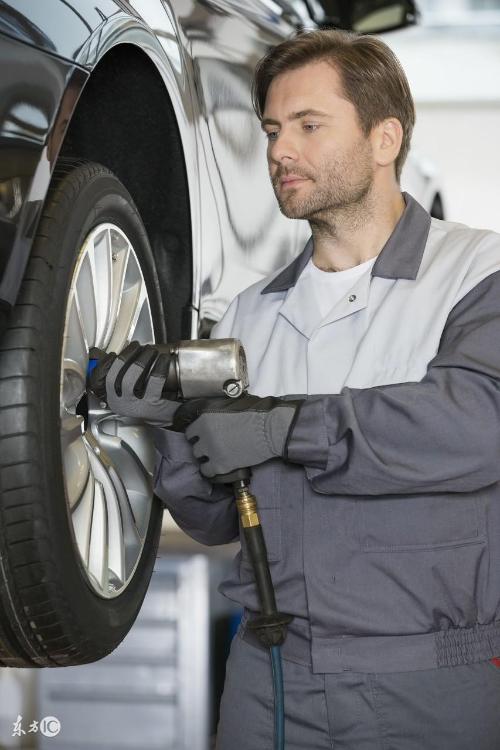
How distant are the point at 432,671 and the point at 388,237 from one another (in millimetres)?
635

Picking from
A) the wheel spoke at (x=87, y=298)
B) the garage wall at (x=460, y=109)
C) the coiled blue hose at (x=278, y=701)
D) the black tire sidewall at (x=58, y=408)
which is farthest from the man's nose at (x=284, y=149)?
the garage wall at (x=460, y=109)

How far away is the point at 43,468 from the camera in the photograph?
1168 mm

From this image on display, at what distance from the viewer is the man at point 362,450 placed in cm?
131

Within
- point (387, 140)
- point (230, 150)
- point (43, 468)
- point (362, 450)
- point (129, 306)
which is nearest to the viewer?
point (43, 468)

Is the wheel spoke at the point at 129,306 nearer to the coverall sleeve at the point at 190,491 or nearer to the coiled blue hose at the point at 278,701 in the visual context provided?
the coverall sleeve at the point at 190,491

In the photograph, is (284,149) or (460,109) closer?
(284,149)

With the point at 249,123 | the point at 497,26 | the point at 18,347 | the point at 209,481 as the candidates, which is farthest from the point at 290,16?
the point at 497,26

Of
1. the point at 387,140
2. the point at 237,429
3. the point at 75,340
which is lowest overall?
the point at 237,429

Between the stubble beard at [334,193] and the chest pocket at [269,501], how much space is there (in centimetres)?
37

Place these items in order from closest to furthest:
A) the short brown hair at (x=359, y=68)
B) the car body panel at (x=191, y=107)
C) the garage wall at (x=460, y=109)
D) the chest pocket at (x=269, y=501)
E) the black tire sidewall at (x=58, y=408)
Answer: the car body panel at (x=191, y=107) < the black tire sidewall at (x=58, y=408) < the chest pocket at (x=269, y=501) < the short brown hair at (x=359, y=68) < the garage wall at (x=460, y=109)

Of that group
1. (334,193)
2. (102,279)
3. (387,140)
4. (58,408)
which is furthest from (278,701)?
(387,140)

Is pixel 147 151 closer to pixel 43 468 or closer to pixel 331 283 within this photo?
pixel 331 283

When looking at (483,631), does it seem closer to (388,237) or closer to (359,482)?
(359,482)

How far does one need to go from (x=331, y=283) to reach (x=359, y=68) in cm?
32
